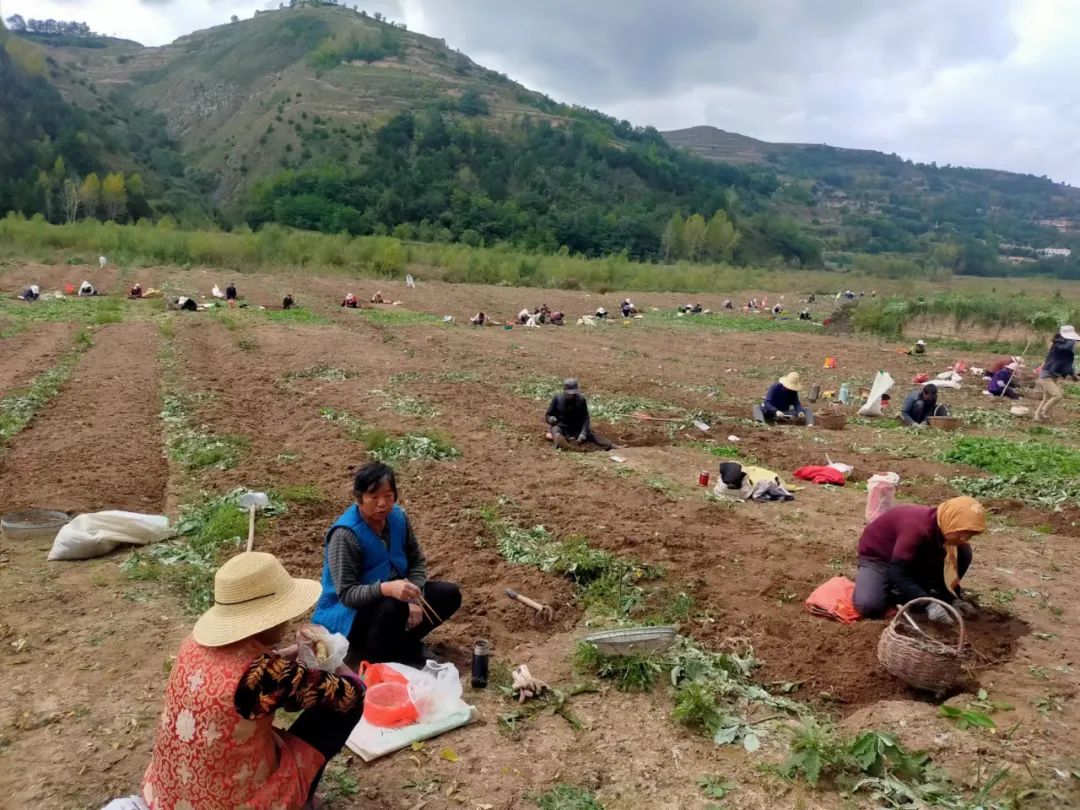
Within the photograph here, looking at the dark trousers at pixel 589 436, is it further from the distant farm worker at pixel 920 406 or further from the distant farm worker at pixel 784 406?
the distant farm worker at pixel 920 406

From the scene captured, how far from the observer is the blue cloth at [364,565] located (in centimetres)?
421

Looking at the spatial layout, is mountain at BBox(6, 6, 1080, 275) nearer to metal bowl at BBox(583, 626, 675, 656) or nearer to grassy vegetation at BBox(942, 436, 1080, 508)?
grassy vegetation at BBox(942, 436, 1080, 508)

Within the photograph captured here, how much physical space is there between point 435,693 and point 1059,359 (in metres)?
14.0

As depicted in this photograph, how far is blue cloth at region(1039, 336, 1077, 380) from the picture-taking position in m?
13.4

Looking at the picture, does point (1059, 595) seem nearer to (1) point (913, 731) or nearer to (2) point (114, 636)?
(1) point (913, 731)

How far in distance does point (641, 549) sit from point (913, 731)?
2.65m

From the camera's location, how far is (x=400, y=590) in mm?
4035

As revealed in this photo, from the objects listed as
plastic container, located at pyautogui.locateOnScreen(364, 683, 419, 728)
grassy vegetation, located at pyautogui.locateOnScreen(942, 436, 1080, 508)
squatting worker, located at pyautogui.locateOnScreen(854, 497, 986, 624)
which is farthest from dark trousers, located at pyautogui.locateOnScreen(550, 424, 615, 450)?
plastic container, located at pyautogui.locateOnScreen(364, 683, 419, 728)

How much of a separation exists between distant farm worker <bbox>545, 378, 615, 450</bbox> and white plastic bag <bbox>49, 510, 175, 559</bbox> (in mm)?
5130

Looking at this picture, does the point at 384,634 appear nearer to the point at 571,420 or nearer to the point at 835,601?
the point at 835,601

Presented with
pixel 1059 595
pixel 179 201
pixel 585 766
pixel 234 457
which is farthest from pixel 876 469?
pixel 179 201

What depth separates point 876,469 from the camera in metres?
9.27

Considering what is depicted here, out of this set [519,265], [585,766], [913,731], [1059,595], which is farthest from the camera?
[519,265]

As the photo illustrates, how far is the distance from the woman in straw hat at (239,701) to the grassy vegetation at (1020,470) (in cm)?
804
